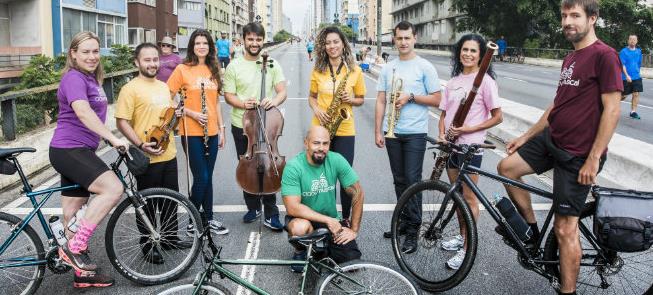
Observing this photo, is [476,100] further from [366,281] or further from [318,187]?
[366,281]

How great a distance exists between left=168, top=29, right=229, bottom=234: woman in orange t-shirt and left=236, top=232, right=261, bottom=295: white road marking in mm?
404

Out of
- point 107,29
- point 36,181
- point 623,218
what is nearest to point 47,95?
point 36,181

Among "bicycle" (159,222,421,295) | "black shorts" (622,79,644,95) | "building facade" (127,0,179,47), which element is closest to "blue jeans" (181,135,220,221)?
"bicycle" (159,222,421,295)

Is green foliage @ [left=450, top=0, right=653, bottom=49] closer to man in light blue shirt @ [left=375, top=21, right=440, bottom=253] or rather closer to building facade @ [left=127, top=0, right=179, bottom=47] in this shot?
building facade @ [left=127, top=0, right=179, bottom=47]

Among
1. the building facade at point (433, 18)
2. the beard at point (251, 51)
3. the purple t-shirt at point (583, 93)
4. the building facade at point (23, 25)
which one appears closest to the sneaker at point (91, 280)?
the beard at point (251, 51)

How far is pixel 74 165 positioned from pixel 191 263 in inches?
44.8

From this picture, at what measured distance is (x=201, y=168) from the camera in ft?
17.1

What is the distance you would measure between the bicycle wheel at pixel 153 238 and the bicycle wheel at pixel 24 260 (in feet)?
1.54

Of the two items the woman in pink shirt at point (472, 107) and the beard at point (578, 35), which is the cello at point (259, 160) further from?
the beard at point (578, 35)

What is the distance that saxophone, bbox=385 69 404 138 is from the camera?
482 cm

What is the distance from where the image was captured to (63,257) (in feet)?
13.1

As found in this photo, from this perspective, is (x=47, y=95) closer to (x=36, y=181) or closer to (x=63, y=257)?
(x=36, y=181)

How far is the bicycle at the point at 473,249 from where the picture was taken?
3.78 metres

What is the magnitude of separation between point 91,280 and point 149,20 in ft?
132
